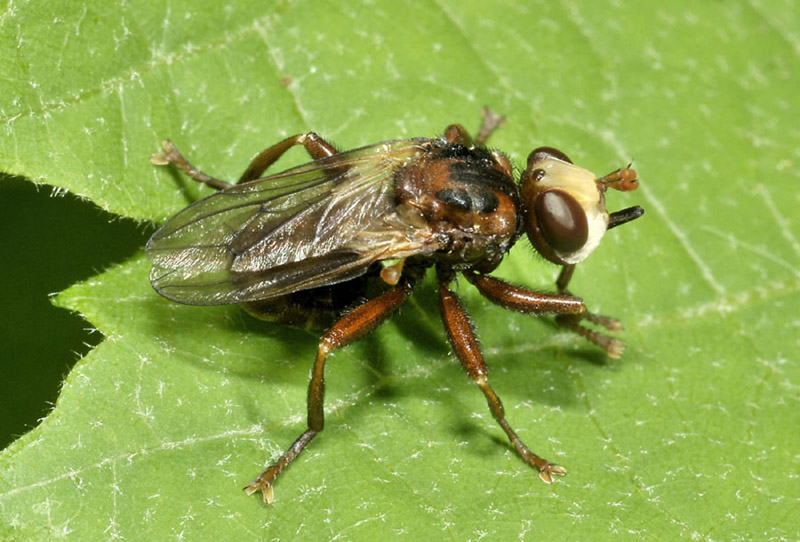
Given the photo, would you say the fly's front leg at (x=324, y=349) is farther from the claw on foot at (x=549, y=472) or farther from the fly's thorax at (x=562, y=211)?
the claw on foot at (x=549, y=472)

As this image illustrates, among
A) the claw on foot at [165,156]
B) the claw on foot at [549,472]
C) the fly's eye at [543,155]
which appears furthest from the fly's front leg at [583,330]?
the claw on foot at [165,156]

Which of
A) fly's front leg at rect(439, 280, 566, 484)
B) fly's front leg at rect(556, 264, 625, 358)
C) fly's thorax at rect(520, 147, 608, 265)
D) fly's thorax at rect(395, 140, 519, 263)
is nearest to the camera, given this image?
fly's front leg at rect(439, 280, 566, 484)

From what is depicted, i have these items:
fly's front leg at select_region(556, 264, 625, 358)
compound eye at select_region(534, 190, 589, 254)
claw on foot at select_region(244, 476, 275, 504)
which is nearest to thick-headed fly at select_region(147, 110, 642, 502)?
compound eye at select_region(534, 190, 589, 254)

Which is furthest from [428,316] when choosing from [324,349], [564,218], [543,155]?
[543,155]

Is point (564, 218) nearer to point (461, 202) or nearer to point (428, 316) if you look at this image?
point (461, 202)

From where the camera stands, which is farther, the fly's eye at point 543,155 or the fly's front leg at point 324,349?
A: the fly's eye at point 543,155

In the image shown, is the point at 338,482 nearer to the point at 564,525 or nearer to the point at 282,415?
the point at 282,415

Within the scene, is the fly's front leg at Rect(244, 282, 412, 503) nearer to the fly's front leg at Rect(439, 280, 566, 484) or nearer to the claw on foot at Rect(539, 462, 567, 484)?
the fly's front leg at Rect(439, 280, 566, 484)

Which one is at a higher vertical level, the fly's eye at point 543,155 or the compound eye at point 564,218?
the fly's eye at point 543,155
